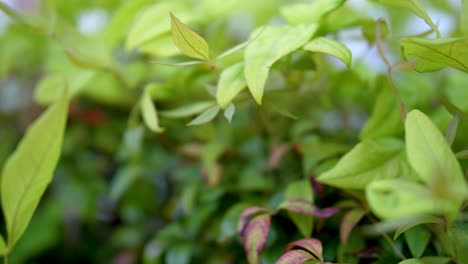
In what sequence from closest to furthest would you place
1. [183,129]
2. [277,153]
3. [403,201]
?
[403,201] < [277,153] < [183,129]

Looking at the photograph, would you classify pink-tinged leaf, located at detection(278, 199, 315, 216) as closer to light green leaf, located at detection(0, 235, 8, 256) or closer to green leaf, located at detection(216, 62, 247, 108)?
green leaf, located at detection(216, 62, 247, 108)

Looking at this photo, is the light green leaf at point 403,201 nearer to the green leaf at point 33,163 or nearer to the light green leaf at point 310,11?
the light green leaf at point 310,11

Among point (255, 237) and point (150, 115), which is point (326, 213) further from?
point (150, 115)

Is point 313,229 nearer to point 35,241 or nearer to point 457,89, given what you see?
point 457,89

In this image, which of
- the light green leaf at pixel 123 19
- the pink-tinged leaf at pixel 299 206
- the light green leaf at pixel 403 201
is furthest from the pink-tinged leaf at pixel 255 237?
the light green leaf at pixel 123 19

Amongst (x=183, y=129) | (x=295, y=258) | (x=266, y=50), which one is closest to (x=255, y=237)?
(x=295, y=258)
